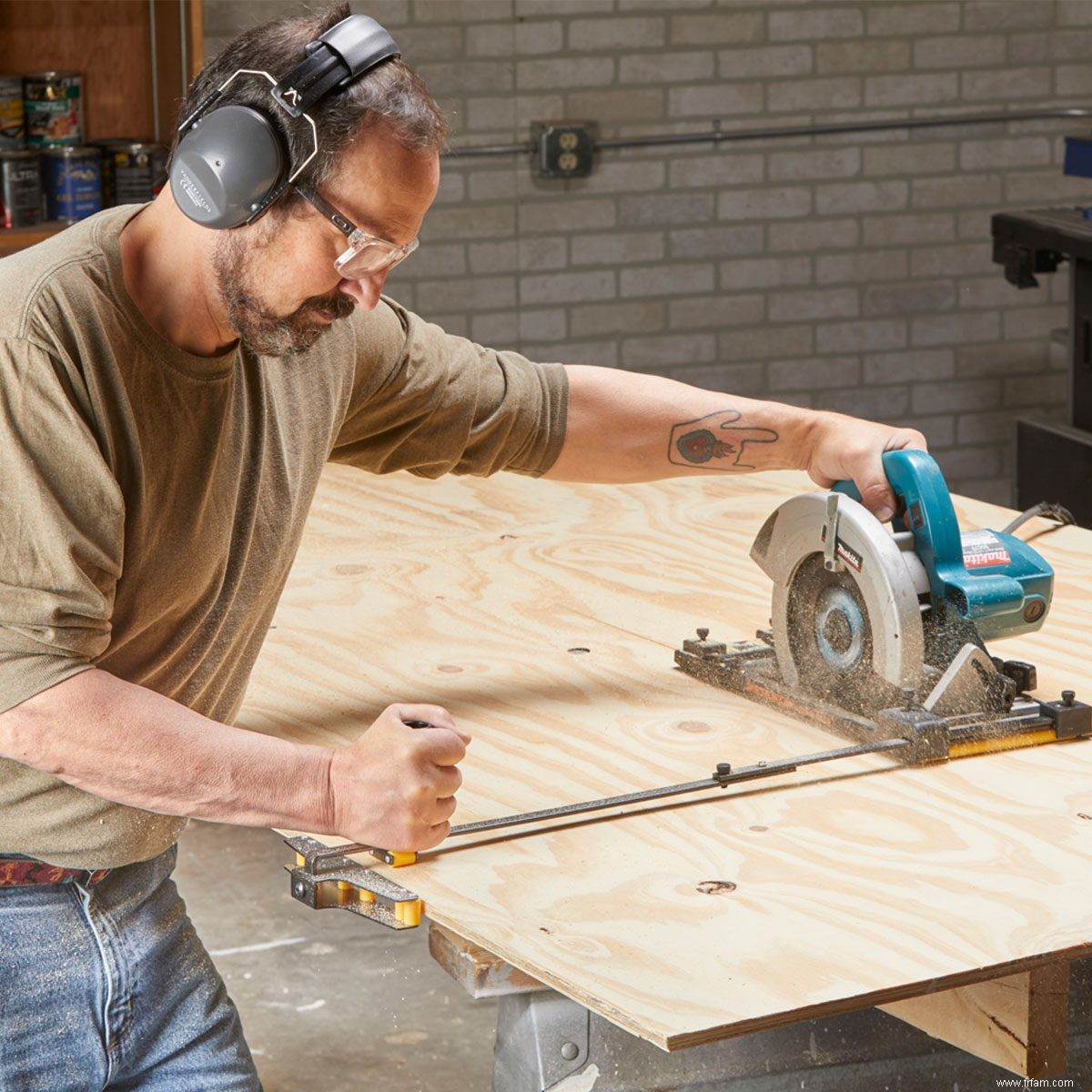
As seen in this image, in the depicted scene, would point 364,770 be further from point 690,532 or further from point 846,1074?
point 690,532

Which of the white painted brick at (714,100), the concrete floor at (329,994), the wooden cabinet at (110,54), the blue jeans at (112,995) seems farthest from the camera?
the white painted brick at (714,100)

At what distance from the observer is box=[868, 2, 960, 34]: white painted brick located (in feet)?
20.4

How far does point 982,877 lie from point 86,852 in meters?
0.93

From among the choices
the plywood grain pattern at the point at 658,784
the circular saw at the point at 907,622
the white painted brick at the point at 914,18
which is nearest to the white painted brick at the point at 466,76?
the white painted brick at the point at 914,18

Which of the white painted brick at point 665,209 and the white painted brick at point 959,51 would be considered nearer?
the white painted brick at point 665,209

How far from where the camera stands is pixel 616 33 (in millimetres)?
5918

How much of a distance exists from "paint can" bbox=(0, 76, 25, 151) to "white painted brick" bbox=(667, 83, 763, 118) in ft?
7.57

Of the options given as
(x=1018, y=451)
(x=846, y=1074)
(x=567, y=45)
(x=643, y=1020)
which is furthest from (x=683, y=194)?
(x=643, y=1020)

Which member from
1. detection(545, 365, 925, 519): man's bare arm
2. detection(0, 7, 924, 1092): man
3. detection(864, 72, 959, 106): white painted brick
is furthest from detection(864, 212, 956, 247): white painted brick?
detection(0, 7, 924, 1092): man

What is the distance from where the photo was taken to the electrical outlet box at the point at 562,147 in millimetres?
5879

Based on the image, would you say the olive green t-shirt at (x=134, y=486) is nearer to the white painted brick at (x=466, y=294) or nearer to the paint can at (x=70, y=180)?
the paint can at (x=70, y=180)

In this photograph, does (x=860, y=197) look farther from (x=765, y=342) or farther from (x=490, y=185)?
(x=490, y=185)

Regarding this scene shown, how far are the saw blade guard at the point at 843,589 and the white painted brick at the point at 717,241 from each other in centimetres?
392

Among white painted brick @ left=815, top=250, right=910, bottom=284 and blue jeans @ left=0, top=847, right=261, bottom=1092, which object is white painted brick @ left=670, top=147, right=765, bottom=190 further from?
blue jeans @ left=0, top=847, right=261, bottom=1092
